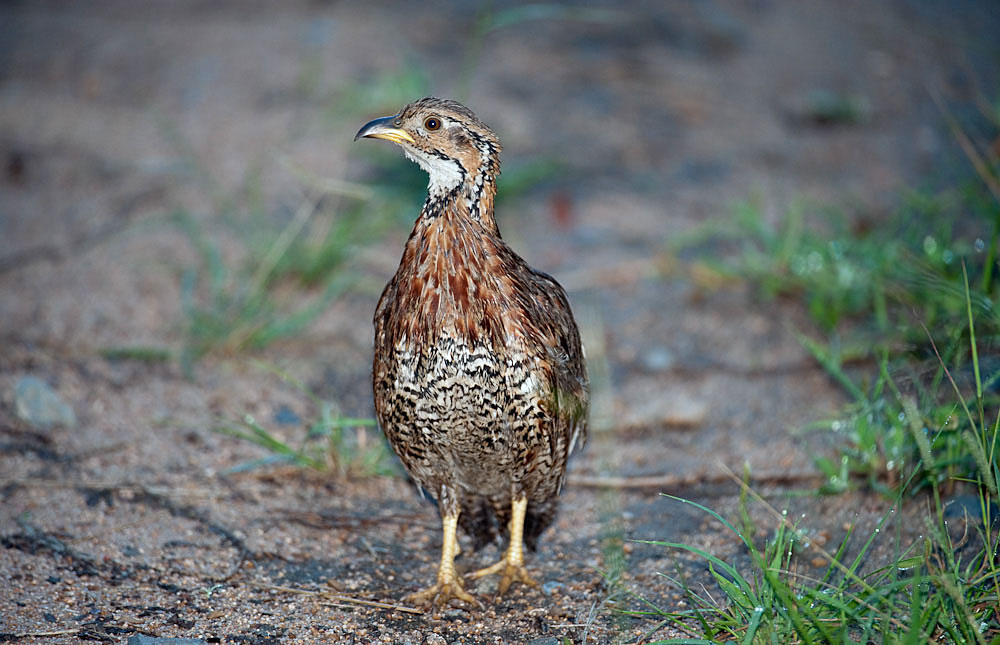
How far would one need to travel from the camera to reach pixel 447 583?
11.0 feet

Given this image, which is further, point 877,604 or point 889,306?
point 889,306

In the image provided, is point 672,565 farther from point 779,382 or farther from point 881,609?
point 779,382

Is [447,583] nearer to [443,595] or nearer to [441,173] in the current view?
[443,595]

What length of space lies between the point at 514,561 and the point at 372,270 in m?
2.55

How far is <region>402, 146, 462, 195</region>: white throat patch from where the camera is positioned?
328cm

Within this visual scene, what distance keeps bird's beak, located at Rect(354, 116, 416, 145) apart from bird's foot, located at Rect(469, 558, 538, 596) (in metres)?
1.51

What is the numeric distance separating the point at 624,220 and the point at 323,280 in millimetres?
1965

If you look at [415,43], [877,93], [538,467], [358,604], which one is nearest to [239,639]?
[358,604]

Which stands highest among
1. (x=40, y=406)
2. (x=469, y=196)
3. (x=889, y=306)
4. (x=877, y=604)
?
(x=469, y=196)

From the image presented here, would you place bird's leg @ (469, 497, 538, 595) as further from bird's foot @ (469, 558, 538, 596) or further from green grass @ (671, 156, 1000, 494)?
green grass @ (671, 156, 1000, 494)

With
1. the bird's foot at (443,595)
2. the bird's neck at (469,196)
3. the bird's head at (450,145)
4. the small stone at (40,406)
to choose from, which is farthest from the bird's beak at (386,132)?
the small stone at (40,406)

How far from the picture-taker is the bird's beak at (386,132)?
3.38 meters

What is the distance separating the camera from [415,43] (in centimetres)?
773

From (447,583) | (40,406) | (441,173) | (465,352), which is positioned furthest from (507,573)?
(40,406)
